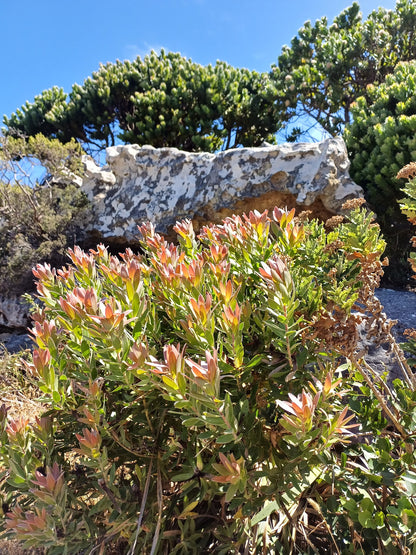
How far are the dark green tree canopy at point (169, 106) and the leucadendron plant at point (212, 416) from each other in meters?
8.18

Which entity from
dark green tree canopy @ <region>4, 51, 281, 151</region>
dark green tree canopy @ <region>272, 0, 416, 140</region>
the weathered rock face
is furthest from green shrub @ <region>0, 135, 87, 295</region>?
dark green tree canopy @ <region>272, 0, 416, 140</region>

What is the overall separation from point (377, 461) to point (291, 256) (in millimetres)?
752

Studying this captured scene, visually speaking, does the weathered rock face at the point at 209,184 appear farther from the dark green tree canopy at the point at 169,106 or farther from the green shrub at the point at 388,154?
the dark green tree canopy at the point at 169,106

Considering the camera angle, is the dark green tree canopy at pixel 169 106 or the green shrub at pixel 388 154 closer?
the green shrub at pixel 388 154

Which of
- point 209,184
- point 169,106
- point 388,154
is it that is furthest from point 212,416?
point 169,106

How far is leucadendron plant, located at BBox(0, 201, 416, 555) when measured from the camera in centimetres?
101

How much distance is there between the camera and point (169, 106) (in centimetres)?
926

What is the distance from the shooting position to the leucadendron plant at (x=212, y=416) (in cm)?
101

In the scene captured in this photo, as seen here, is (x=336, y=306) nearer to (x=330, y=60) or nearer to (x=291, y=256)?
(x=291, y=256)

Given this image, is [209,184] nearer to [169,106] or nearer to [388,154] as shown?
[388,154]

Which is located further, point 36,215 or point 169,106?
Answer: point 169,106

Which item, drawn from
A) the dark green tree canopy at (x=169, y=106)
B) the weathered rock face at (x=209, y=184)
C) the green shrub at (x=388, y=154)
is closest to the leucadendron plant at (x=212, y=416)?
the weathered rock face at (x=209, y=184)

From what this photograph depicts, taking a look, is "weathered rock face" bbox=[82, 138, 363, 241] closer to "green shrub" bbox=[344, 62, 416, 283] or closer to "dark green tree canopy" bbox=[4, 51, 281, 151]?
"green shrub" bbox=[344, 62, 416, 283]

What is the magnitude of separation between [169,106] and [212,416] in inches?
373
